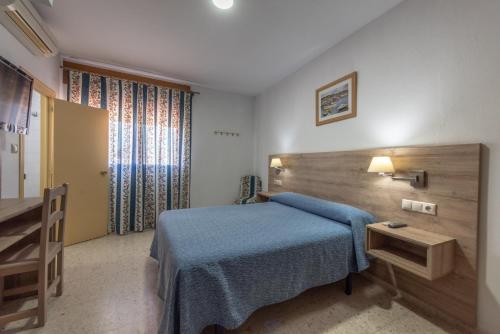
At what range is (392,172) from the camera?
5.98 feet

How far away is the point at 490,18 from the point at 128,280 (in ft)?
11.7

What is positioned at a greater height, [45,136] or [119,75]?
[119,75]

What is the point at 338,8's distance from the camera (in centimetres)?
197

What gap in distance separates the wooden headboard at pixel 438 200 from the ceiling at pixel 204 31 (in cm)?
139

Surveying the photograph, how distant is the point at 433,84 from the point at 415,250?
4.51 ft

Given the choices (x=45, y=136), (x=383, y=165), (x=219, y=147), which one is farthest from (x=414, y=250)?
(x=45, y=136)

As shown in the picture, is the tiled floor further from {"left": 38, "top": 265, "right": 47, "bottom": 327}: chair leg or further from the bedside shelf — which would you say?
the bedside shelf

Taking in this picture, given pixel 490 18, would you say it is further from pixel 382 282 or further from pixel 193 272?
pixel 193 272

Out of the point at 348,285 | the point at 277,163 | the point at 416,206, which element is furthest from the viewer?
the point at 277,163

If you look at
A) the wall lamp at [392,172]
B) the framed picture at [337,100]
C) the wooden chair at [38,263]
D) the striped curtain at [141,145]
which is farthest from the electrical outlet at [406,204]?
the striped curtain at [141,145]

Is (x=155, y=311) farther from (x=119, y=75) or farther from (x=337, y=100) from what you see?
(x=119, y=75)

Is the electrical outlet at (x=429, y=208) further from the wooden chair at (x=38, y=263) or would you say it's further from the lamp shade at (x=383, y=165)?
the wooden chair at (x=38, y=263)

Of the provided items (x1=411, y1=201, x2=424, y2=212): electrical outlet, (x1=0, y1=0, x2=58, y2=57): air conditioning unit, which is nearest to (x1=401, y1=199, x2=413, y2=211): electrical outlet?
(x1=411, y1=201, x2=424, y2=212): electrical outlet

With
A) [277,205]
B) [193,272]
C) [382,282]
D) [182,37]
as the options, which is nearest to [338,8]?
[182,37]
